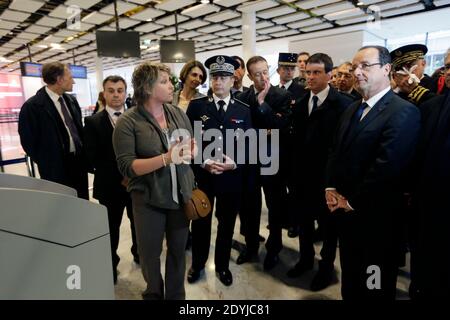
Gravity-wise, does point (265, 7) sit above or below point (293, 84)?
above

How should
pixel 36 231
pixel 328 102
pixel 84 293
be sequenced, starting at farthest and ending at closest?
pixel 328 102, pixel 84 293, pixel 36 231

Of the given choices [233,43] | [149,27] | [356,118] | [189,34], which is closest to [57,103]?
[356,118]

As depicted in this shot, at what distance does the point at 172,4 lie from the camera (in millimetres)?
6965

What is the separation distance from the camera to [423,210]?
1.48 meters

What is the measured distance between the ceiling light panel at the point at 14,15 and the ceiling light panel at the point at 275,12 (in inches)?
238

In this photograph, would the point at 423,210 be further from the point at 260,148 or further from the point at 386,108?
the point at 260,148

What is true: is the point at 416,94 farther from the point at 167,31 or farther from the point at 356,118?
the point at 167,31

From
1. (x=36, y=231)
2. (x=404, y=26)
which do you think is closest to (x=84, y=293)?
(x=36, y=231)

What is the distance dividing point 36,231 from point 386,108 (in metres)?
1.61

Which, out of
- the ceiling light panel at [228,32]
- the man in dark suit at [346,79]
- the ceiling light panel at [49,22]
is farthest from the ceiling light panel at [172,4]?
the man in dark suit at [346,79]

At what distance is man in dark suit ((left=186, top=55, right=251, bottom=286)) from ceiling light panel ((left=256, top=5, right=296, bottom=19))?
6.30 metres

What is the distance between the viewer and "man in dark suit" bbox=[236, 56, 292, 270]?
2334 millimetres

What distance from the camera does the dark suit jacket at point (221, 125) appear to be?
2102 mm

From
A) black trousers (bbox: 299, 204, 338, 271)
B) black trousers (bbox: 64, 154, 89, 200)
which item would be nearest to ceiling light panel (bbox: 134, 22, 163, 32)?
black trousers (bbox: 64, 154, 89, 200)
